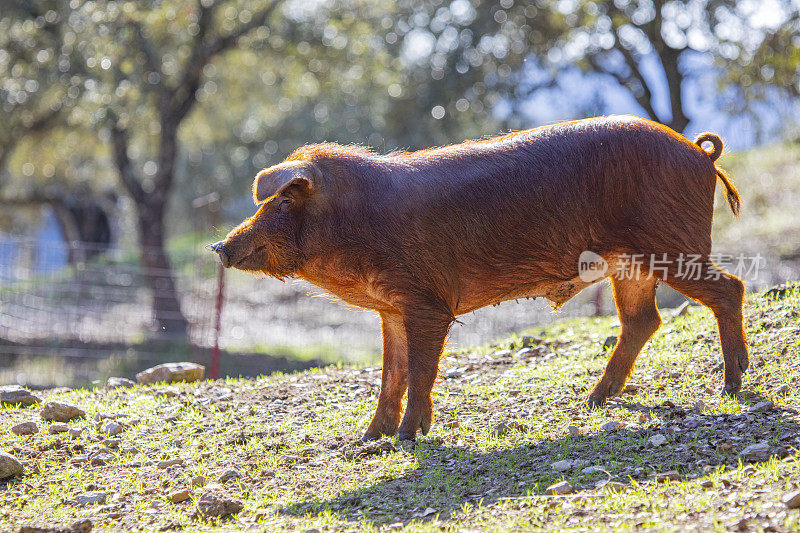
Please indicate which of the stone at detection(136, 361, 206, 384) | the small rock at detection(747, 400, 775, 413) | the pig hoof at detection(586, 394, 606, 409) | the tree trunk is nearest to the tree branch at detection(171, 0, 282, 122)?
the tree trunk

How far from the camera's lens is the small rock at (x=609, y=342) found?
6906 mm

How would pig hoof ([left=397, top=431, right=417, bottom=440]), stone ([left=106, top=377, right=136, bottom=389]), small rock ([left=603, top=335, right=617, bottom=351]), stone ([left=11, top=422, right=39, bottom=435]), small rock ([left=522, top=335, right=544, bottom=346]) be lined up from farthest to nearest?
small rock ([left=522, top=335, right=544, bottom=346]) < stone ([left=106, top=377, right=136, bottom=389]) < small rock ([left=603, top=335, right=617, bottom=351]) < stone ([left=11, top=422, right=39, bottom=435]) < pig hoof ([left=397, top=431, right=417, bottom=440])

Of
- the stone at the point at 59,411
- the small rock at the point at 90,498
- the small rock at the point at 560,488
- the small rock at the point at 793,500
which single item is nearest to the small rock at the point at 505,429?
the small rock at the point at 560,488

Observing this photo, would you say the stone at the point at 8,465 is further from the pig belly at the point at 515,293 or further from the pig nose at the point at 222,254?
the pig belly at the point at 515,293

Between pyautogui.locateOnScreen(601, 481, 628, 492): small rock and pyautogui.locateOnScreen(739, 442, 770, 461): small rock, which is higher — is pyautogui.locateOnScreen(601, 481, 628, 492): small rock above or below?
below

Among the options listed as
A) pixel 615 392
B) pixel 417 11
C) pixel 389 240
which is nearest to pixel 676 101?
pixel 417 11

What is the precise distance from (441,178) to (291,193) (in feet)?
2.85

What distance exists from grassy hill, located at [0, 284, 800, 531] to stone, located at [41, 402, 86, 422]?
0.45 feet

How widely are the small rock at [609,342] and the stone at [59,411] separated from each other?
13.0 feet

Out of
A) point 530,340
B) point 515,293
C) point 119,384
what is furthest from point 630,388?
point 119,384

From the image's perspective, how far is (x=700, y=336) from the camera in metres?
6.53

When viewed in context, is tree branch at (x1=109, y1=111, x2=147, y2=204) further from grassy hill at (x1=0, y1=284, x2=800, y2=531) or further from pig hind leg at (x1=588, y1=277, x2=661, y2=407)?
pig hind leg at (x1=588, y1=277, x2=661, y2=407)

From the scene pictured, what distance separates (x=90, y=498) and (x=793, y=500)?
326cm

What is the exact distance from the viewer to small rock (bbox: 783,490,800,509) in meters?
3.24
